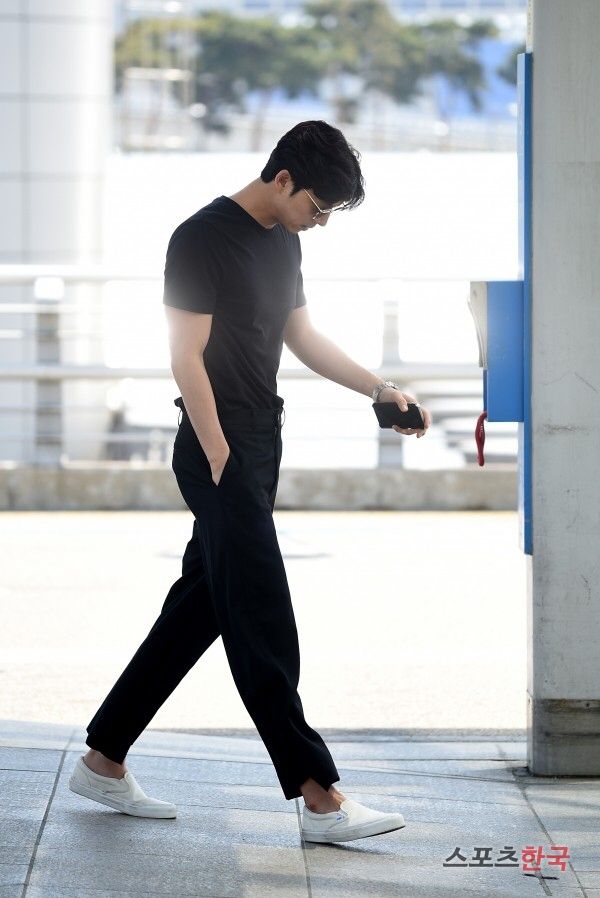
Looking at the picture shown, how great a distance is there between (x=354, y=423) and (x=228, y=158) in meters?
6.20

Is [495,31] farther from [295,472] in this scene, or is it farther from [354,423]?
[295,472]

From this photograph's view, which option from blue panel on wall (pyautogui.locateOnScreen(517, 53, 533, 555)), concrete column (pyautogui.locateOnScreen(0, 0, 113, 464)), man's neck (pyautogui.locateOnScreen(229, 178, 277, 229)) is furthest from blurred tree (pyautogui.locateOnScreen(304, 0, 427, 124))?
man's neck (pyautogui.locateOnScreen(229, 178, 277, 229))

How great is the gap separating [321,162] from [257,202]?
8.5 inches

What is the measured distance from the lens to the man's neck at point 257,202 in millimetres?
3869

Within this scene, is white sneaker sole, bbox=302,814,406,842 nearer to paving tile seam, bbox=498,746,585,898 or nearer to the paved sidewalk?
the paved sidewalk

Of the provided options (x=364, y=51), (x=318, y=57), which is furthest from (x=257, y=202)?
(x=364, y=51)

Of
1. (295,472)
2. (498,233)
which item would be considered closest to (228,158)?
(498,233)

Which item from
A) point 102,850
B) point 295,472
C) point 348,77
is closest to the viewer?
point 102,850

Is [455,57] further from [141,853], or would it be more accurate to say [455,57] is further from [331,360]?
[141,853]

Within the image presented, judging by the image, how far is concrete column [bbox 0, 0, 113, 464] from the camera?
835 inches

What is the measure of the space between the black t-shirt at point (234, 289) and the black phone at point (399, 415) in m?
0.32

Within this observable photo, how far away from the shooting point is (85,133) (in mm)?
21688

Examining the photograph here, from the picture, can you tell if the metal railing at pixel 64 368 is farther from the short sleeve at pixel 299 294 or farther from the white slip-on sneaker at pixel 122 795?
A: the white slip-on sneaker at pixel 122 795

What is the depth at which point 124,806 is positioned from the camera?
4031mm
